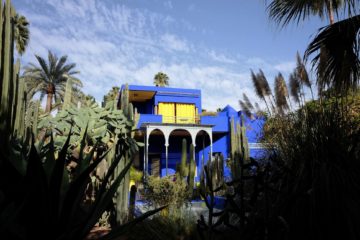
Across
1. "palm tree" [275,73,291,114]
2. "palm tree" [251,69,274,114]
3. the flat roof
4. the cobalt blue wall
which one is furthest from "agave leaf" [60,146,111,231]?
the cobalt blue wall

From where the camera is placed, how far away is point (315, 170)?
228 cm

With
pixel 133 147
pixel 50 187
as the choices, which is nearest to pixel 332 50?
pixel 133 147

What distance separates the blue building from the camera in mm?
21406

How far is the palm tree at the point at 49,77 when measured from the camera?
90.2 feet

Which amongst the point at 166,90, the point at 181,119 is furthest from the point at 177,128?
the point at 166,90

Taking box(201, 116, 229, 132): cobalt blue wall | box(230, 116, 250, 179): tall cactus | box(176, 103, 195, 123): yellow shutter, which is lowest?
box(230, 116, 250, 179): tall cactus

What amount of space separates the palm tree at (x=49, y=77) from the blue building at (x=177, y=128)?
837 cm

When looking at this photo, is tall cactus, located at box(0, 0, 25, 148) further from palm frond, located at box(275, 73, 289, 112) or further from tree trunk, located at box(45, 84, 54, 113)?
tree trunk, located at box(45, 84, 54, 113)

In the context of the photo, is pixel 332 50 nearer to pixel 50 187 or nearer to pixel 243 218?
pixel 243 218

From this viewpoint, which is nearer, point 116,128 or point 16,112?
point 16,112

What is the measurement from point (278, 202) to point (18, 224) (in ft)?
5.38

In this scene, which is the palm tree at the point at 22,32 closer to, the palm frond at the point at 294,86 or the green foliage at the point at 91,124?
the green foliage at the point at 91,124

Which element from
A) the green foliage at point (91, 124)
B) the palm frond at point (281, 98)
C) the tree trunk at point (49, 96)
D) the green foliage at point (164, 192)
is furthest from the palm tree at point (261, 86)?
the tree trunk at point (49, 96)

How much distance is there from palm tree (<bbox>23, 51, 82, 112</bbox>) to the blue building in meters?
8.37
